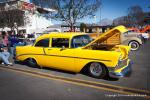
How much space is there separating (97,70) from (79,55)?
79 centimetres

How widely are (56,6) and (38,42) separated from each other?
1539 cm

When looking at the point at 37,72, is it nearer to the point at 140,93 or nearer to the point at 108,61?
the point at 108,61

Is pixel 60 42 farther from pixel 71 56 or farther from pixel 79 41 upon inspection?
pixel 71 56

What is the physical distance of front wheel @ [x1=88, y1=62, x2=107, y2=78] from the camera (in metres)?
6.46

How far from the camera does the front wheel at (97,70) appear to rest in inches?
255

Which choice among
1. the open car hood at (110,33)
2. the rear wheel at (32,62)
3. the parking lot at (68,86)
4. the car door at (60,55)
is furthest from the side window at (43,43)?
the open car hood at (110,33)

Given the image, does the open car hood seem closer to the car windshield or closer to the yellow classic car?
the yellow classic car

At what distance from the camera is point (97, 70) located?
21.7 feet

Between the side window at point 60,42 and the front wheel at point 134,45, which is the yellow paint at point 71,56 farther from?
the front wheel at point 134,45

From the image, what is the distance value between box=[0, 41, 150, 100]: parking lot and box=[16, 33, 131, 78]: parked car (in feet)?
1.04

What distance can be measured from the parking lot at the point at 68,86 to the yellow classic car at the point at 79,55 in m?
0.33

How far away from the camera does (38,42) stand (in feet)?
26.9

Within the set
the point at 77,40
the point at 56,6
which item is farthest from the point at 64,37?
the point at 56,6

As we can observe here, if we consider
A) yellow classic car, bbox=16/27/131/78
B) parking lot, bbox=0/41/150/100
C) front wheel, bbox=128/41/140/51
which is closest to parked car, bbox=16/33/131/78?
yellow classic car, bbox=16/27/131/78
